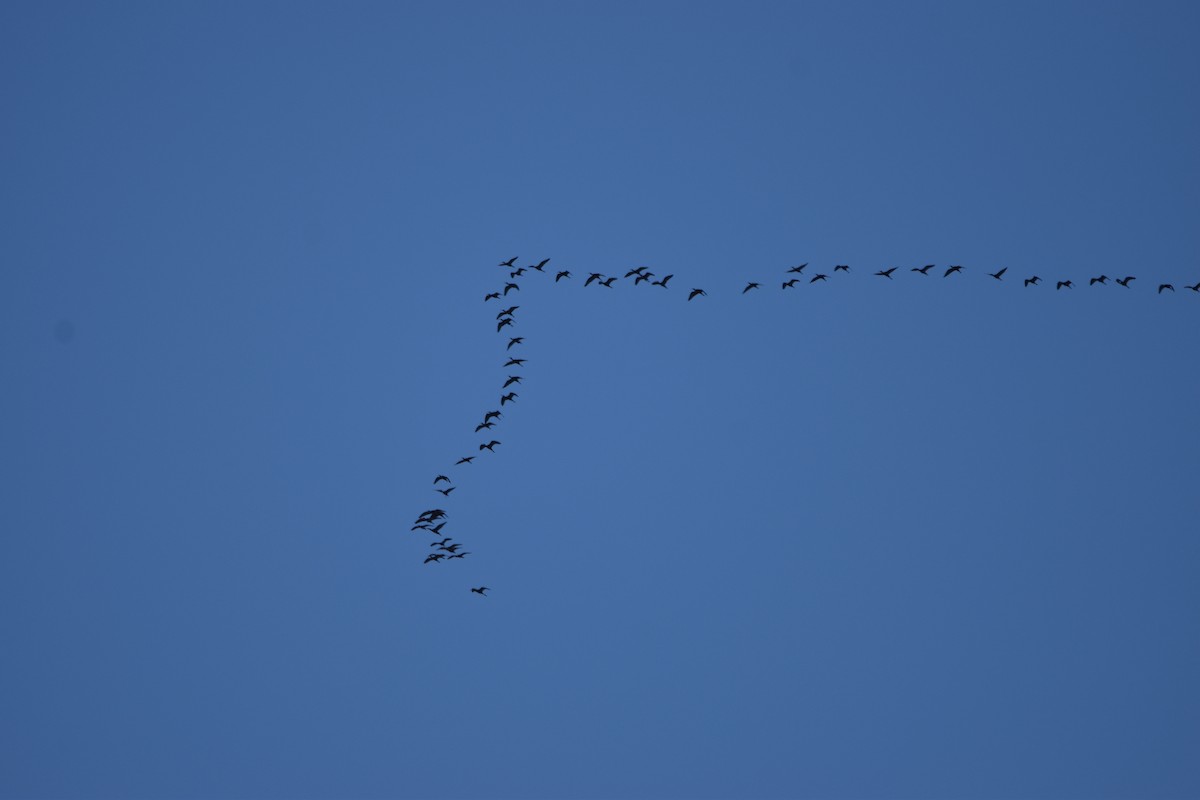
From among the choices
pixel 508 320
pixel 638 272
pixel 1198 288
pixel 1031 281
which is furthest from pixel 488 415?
pixel 1198 288

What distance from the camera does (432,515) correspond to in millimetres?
57469

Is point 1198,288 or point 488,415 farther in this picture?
point 1198,288

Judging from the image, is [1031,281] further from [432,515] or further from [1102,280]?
[432,515]

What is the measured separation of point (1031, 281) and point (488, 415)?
28721 millimetres

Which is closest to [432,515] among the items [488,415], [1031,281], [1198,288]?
[488,415]

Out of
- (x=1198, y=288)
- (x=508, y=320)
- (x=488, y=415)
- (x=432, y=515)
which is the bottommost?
(x=432, y=515)

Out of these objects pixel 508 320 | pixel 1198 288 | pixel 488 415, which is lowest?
pixel 488 415

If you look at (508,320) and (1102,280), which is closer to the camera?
(508,320)

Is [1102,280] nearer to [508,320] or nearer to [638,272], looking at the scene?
[638,272]

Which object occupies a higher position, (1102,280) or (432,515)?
(1102,280)

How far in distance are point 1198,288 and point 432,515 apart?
38086 millimetres

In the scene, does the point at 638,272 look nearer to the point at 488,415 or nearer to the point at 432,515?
the point at 488,415

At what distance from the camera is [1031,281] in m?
67.3

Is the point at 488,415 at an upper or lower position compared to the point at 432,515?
upper
